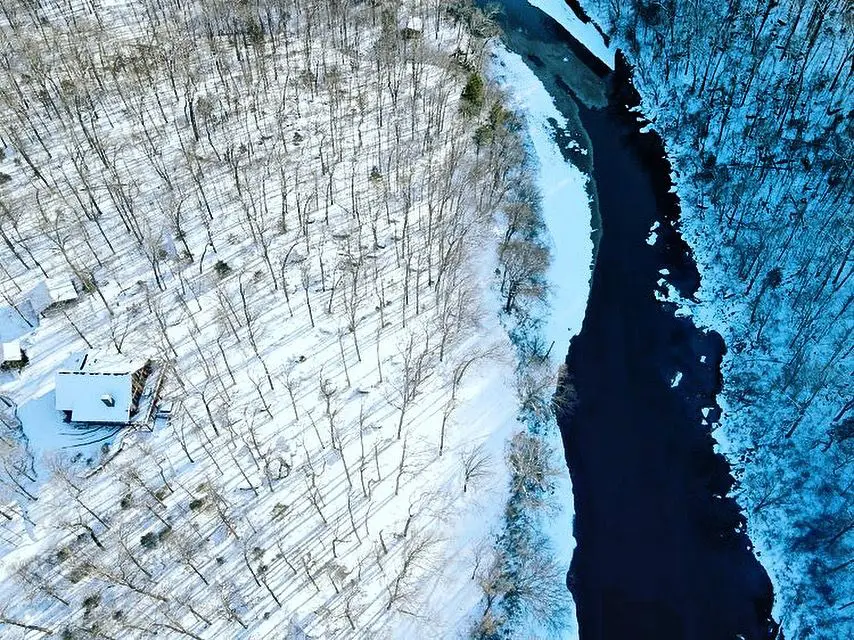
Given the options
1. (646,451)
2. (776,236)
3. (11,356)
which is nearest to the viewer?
(11,356)

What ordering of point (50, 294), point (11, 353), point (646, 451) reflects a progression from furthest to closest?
1. point (50, 294)
2. point (646, 451)
3. point (11, 353)

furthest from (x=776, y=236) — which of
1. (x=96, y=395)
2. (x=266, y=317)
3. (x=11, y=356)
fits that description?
(x=11, y=356)

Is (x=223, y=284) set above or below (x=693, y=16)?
below

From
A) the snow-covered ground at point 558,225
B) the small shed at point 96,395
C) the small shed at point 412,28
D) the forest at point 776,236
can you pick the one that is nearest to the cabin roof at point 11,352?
the small shed at point 96,395

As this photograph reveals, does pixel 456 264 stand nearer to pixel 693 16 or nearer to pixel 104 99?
pixel 104 99

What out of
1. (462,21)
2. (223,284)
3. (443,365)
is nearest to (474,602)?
(443,365)

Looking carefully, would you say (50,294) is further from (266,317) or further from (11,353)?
(266,317)
